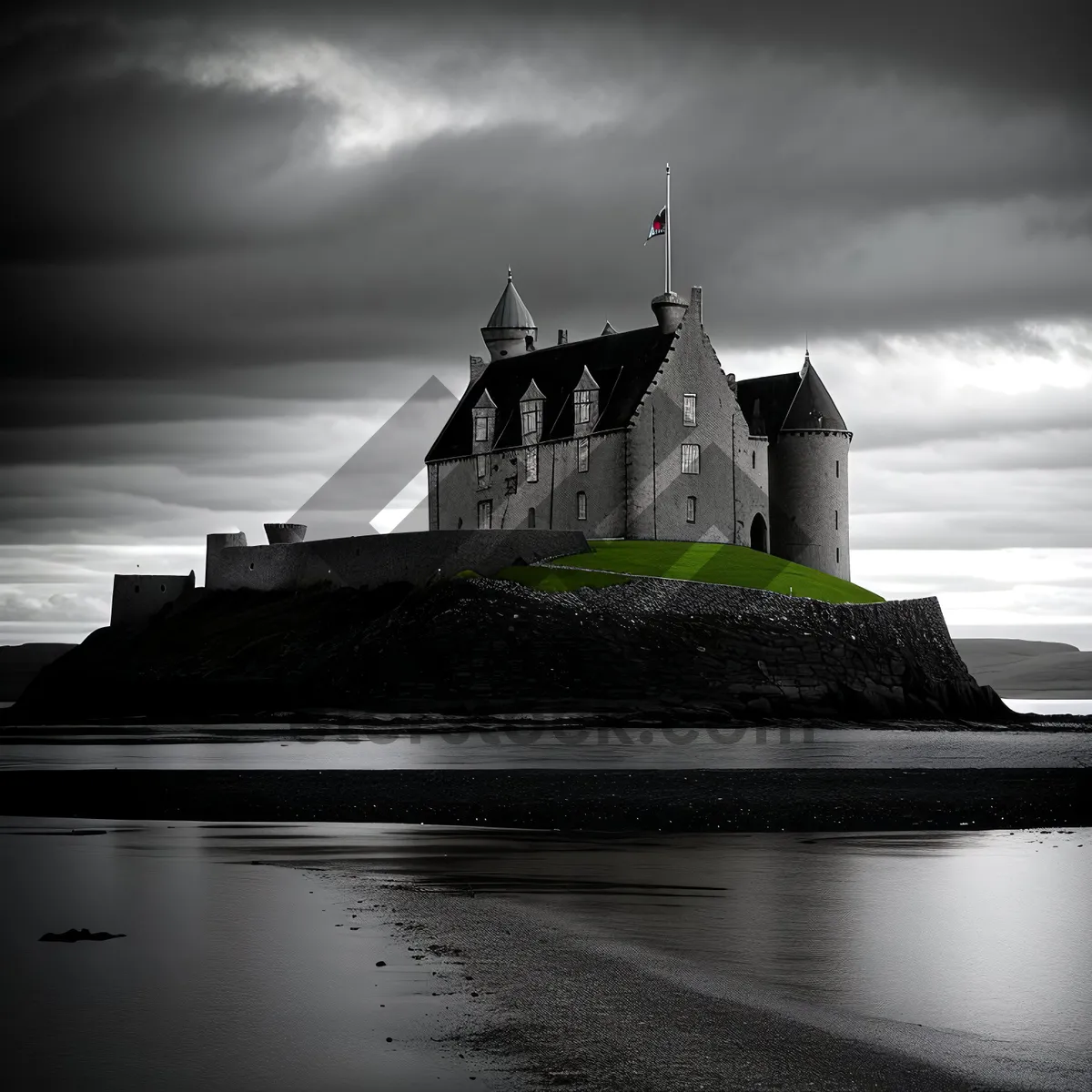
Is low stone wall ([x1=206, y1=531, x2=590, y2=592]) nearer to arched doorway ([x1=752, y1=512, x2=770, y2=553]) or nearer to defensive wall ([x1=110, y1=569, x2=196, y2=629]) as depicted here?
defensive wall ([x1=110, y1=569, x2=196, y2=629])

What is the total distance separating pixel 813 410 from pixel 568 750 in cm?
3533

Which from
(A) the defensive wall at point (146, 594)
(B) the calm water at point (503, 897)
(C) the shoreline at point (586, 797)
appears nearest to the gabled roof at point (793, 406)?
(A) the defensive wall at point (146, 594)

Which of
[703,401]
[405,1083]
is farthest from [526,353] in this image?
[405,1083]

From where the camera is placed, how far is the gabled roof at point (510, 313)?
249 ft

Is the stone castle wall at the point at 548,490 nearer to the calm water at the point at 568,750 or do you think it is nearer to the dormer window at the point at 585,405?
the dormer window at the point at 585,405

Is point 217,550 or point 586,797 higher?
point 217,550

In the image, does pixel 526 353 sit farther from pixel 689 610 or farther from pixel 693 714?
pixel 693 714

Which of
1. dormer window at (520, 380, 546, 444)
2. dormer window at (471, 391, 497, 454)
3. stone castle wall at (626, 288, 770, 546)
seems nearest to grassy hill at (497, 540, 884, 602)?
stone castle wall at (626, 288, 770, 546)

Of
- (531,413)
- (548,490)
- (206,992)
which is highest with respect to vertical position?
(531,413)

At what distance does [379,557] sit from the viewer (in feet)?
204

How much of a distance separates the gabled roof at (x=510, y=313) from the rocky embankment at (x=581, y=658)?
19940mm

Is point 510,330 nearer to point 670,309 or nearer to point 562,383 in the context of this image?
point 562,383

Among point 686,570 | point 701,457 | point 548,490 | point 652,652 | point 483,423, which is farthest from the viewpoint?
point 483,423

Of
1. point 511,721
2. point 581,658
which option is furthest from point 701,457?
point 511,721
